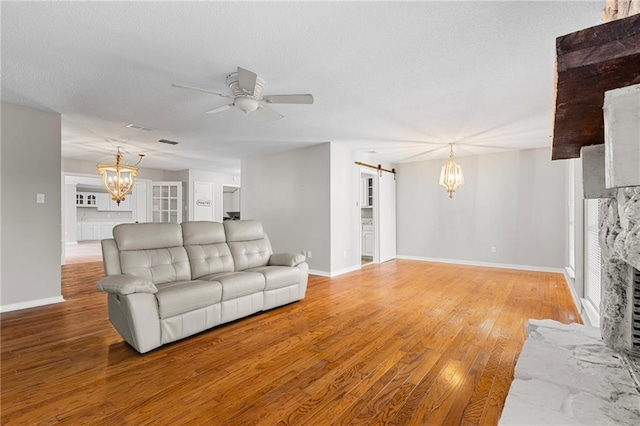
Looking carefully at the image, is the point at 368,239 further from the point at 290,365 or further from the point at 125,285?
the point at 125,285

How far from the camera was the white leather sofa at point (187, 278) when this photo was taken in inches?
96.7

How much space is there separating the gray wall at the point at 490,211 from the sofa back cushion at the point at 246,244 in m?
4.32

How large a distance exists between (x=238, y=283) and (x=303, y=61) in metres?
2.21

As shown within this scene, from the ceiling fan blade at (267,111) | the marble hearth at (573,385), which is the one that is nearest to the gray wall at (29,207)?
the ceiling fan blade at (267,111)

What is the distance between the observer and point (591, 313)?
273 cm

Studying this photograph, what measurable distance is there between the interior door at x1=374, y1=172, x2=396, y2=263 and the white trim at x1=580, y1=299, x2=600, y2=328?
13.0 ft

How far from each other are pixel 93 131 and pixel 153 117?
1.48 metres

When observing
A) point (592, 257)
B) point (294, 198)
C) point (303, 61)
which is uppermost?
point (303, 61)

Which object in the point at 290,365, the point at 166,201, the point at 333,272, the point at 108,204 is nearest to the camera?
the point at 290,365

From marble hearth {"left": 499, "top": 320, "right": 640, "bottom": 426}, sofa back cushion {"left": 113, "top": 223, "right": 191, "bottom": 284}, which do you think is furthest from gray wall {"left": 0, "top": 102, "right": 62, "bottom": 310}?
marble hearth {"left": 499, "top": 320, "right": 640, "bottom": 426}

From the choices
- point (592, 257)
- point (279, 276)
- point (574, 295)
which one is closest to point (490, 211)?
point (574, 295)

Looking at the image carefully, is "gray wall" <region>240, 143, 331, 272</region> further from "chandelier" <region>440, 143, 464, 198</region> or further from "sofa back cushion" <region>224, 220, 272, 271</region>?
"chandelier" <region>440, 143, 464, 198</region>

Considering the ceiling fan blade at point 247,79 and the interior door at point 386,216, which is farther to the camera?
the interior door at point 386,216

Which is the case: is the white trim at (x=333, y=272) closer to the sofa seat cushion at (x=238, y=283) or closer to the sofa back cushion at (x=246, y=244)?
the sofa back cushion at (x=246, y=244)
